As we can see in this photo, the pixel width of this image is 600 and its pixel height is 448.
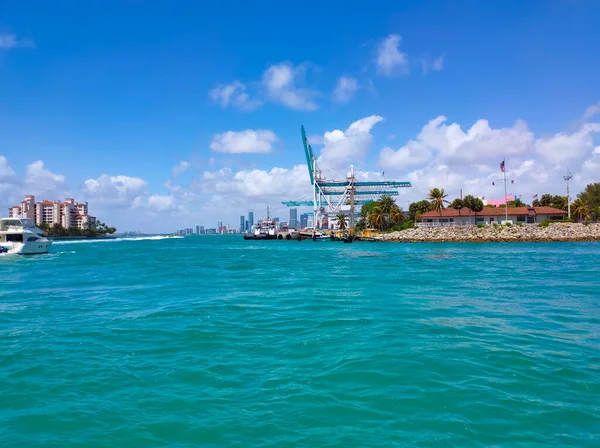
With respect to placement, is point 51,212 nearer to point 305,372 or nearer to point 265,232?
point 265,232

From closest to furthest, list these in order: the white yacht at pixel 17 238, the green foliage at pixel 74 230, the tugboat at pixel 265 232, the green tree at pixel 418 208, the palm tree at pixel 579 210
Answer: the white yacht at pixel 17 238
the palm tree at pixel 579 210
the green tree at pixel 418 208
the tugboat at pixel 265 232
the green foliage at pixel 74 230

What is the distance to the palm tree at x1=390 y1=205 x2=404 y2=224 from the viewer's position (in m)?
85.1

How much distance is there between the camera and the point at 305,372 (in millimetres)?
7047

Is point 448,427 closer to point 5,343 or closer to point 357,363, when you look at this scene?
point 357,363

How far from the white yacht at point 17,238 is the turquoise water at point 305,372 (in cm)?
3812

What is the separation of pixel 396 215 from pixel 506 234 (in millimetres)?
26099

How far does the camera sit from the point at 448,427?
502 cm

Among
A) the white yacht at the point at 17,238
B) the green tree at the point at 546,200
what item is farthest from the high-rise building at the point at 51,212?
Answer: the green tree at the point at 546,200

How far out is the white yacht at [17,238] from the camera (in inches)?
1809

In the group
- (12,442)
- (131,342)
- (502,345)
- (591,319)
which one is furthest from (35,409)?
(591,319)

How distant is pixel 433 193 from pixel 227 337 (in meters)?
73.5

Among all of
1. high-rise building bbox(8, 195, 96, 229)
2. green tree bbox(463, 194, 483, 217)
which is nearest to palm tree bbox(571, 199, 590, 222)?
green tree bbox(463, 194, 483, 217)

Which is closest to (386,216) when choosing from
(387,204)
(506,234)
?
(387,204)

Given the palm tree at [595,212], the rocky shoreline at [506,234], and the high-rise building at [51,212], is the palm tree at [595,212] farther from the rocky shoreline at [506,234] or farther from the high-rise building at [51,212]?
the high-rise building at [51,212]
